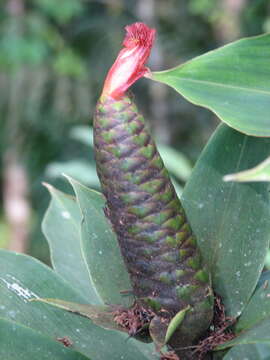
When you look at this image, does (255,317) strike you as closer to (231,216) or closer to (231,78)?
(231,216)

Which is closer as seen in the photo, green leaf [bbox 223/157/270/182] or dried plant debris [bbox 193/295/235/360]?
green leaf [bbox 223/157/270/182]

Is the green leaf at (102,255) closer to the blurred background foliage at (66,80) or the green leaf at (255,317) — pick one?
the green leaf at (255,317)

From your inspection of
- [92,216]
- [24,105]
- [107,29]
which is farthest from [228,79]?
[107,29]

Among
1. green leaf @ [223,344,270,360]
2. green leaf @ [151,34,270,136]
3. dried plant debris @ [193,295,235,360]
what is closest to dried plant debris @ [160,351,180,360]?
dried plant debris @ [193,295,235,360]

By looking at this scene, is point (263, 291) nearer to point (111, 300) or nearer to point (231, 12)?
point (111, 300)

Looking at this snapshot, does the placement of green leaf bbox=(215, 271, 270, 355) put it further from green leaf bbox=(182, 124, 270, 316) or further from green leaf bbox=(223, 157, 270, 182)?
green leaf bbox=(223, 157, 270, 182)

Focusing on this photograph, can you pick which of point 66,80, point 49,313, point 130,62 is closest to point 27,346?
point 49,313

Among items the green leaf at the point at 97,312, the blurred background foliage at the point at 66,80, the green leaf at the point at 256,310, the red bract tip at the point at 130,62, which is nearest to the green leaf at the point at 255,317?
the green leaf at the point at 256,310
